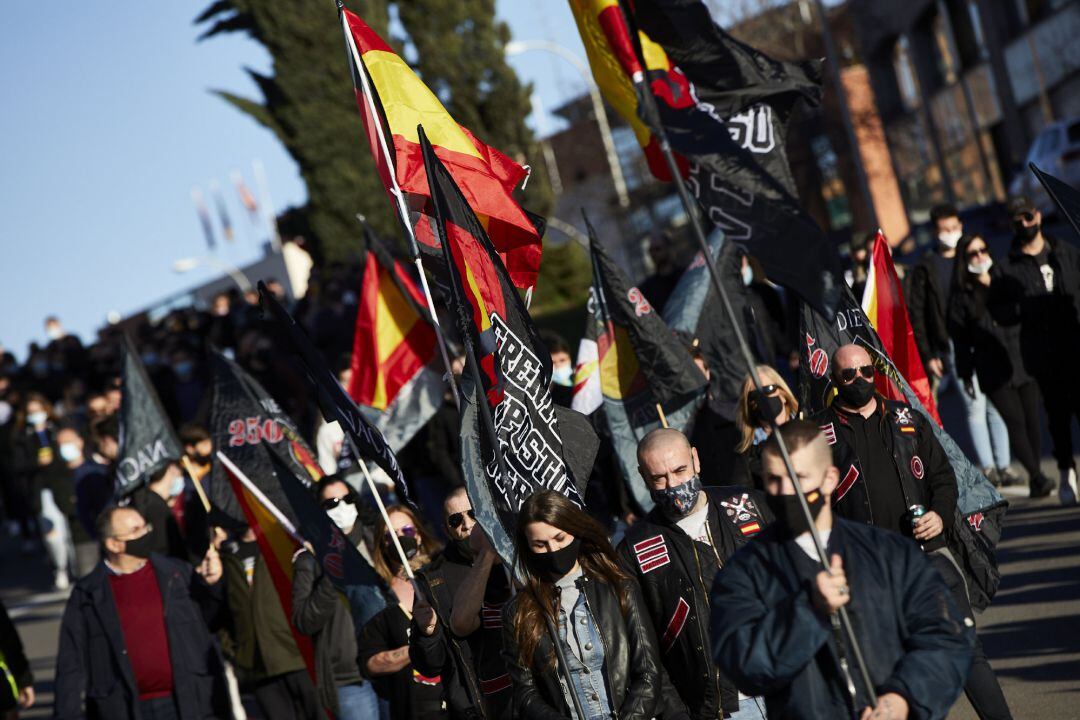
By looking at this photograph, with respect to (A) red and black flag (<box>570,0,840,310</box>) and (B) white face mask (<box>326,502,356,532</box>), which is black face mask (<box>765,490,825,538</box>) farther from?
(B) white face mask (<box>326,502,356,532</box>)

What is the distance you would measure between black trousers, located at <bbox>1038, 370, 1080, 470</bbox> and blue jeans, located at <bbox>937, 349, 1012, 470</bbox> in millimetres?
806

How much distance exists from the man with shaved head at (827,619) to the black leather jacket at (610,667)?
92 cm

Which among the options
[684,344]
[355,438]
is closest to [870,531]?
[355,438]

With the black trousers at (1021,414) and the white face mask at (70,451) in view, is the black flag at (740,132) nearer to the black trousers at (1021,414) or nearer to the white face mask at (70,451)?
the black trousers at (1021,414)

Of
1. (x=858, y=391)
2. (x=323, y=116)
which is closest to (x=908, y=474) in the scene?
(x=858, y=391)

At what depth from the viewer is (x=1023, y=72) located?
4356cm

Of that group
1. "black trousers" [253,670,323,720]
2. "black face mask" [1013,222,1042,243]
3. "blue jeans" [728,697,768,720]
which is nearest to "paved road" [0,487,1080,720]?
"black face mask" [1013,222,1042,243]

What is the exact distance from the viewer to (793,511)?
452cm

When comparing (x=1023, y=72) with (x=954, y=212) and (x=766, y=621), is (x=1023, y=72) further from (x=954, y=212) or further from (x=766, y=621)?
(x=766, y=621)

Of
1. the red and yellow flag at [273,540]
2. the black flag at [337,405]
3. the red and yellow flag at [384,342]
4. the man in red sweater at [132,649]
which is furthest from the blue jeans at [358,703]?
the red and yellow flag at [384,342]

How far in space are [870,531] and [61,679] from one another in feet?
19.4

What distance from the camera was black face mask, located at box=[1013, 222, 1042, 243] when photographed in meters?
10.4

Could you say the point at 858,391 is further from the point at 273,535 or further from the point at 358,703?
the point at 273,535

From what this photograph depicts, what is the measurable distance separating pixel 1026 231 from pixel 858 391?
13.3ft
